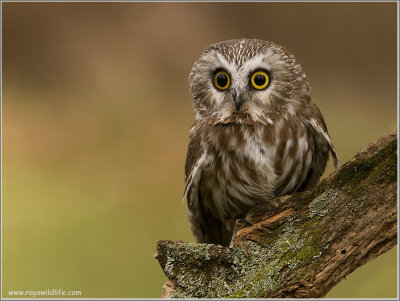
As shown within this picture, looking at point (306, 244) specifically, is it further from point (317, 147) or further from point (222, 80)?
point (222, 80)

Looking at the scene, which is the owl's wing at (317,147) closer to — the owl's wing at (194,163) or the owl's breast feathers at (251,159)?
the owl's breast feathers at (251,159)

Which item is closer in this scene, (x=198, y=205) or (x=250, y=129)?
(x=250, y=129)

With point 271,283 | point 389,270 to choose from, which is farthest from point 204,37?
point 271,283

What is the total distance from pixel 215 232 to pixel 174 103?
2048 mm

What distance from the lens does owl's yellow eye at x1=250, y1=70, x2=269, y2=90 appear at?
2.16 m

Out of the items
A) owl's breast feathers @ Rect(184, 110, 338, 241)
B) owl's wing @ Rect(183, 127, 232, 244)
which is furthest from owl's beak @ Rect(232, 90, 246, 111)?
owl's wing @ Rect(183, 127, 232, 244)

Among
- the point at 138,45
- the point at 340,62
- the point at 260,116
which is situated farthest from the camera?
the point at 138,45

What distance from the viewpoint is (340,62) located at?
170 inches

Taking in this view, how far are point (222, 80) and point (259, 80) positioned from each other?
0.14m

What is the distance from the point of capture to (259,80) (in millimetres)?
2166

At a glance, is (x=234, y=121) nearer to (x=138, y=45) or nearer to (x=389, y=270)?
(x=389, y=270)

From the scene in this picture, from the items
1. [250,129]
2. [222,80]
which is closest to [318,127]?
[250,129]

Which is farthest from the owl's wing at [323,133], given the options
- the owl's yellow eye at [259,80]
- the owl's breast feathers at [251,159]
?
the owl's yellow eye at [259,80]

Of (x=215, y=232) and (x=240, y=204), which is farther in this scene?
(x=215, y=232)
